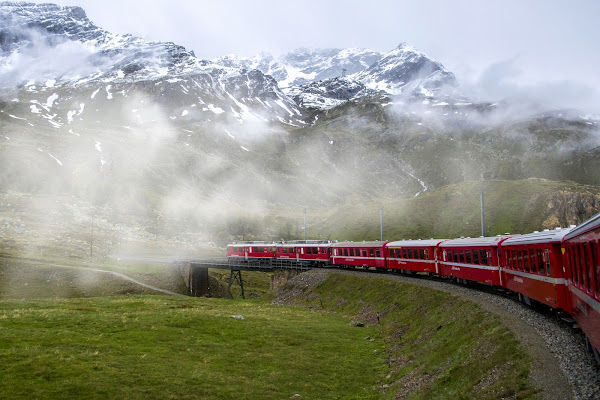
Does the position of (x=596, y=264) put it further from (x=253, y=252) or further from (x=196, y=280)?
(x=196, y=280)

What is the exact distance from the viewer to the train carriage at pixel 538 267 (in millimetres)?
20828

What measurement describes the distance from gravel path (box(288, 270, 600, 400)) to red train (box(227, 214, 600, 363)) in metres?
0.77

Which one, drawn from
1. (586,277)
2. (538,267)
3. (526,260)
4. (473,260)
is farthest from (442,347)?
(473,260)

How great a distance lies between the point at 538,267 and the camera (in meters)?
23.5

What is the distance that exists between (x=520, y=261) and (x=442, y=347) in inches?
296

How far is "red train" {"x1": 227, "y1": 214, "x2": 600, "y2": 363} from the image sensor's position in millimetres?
Result: 14836

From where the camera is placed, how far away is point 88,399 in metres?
19.8

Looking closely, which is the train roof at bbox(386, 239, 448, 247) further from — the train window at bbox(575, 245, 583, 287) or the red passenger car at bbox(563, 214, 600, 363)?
the train window at bbox(575, 245, 583, 287)

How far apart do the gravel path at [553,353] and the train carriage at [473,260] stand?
456 centimetres

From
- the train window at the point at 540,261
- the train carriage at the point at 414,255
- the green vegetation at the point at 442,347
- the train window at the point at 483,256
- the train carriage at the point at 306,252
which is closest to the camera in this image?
the green vegetation at the point at 442,347

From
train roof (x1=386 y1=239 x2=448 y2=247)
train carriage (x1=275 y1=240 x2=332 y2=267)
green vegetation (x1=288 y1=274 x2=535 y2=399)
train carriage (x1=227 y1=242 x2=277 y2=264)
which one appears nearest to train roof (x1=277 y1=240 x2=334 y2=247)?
train carriage (x1=275 y1=240 x2=332 y2=267)

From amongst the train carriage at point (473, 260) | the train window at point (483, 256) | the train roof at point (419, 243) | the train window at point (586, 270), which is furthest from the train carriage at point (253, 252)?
the train window at point (586, 270)

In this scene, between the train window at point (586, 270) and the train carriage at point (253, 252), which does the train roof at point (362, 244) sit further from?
the train window at point (586, 270)

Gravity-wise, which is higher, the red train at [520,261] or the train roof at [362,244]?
the train roof at [362,244]
